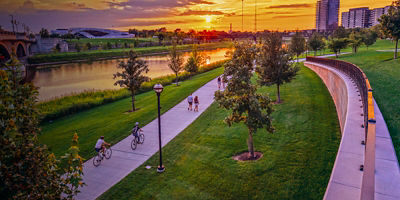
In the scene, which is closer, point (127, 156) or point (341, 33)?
point (127, 156)

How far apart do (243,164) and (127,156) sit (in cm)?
559

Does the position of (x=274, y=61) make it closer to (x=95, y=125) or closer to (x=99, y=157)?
(x=99, y=157)

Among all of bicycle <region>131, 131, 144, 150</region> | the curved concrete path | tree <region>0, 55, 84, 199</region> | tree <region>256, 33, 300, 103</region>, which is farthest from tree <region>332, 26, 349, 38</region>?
tree <region>0, 55, 84, 199</region>

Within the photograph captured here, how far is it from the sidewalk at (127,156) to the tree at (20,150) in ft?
16.5

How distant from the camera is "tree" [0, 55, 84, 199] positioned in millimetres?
4250

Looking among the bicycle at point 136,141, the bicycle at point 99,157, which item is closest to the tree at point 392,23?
the bicycle at point 136,141

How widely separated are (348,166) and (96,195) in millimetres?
8140

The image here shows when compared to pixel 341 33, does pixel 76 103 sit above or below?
→ below

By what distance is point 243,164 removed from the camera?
415 inches

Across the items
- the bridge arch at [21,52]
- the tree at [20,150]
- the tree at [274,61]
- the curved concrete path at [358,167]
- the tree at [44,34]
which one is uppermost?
the tree at [44,34]

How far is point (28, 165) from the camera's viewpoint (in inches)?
180

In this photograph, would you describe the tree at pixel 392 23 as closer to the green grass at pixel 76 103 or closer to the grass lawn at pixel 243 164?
the grass lawn at pixel 243 164

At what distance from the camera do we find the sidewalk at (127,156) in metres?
10.1

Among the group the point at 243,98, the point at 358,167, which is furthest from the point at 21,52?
the point at 358,167
